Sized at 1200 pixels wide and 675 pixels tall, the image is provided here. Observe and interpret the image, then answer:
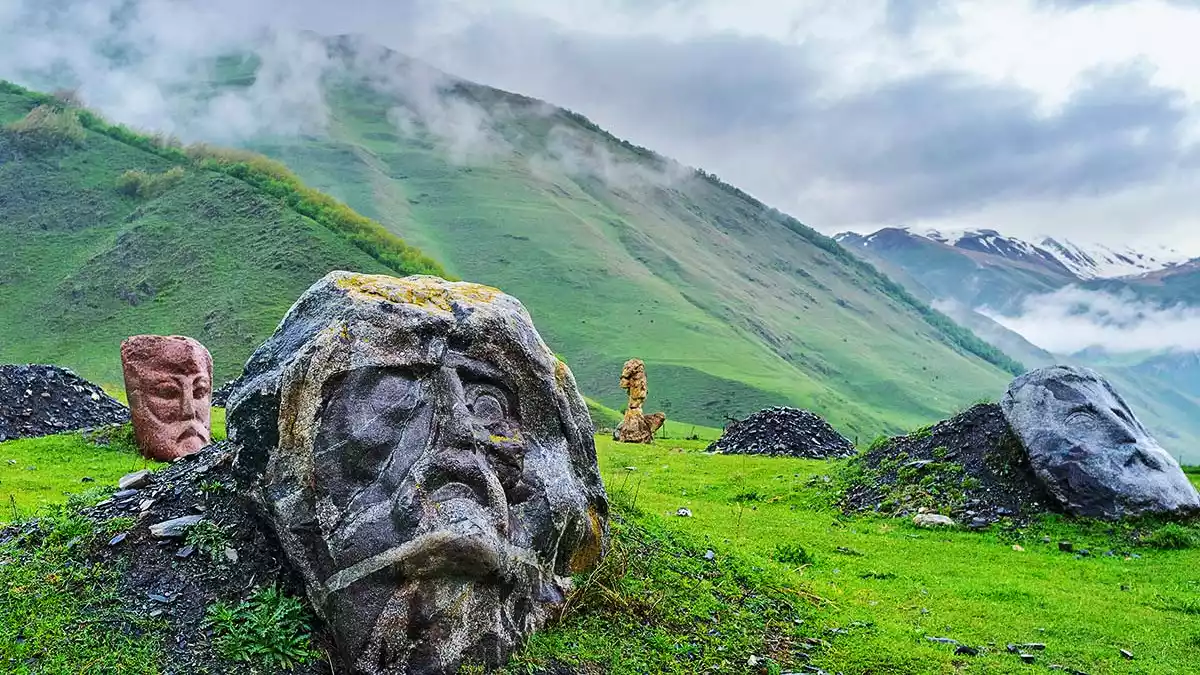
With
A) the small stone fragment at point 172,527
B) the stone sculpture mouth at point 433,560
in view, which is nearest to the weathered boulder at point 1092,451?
the stone sculpture mouth at point 433,560

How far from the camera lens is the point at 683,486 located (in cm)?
2169

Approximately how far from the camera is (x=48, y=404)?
26453 millimetres

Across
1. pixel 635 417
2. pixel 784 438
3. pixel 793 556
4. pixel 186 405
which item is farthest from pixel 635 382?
pixel 793 556

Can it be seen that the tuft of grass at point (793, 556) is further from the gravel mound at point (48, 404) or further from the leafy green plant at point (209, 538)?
the gravel mound at point (48, 404)

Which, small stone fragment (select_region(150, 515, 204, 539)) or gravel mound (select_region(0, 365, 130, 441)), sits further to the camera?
gravel mound (select_region(0, 365, 130, 441))

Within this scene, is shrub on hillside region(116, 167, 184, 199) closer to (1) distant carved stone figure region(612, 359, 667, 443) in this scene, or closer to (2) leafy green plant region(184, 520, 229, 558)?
(1) distant carved stone figure region(612, 359, 667, 443)

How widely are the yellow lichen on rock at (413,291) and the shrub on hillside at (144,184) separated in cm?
9170

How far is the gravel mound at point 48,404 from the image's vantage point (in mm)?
25047

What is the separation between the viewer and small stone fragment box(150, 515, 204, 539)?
28.1 ft

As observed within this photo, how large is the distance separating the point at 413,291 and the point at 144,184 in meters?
93.5

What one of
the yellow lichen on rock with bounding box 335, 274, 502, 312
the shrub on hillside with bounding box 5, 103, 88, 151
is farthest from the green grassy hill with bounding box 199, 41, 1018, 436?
the yellow lichen on rock with bounding box 335, 274, 502, 312

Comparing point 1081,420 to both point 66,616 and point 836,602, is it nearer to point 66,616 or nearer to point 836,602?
point 836,602

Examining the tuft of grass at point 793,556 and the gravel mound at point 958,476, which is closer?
the tuft of grass at point 793,556

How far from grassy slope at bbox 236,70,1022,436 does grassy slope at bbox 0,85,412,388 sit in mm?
Result: 33121
